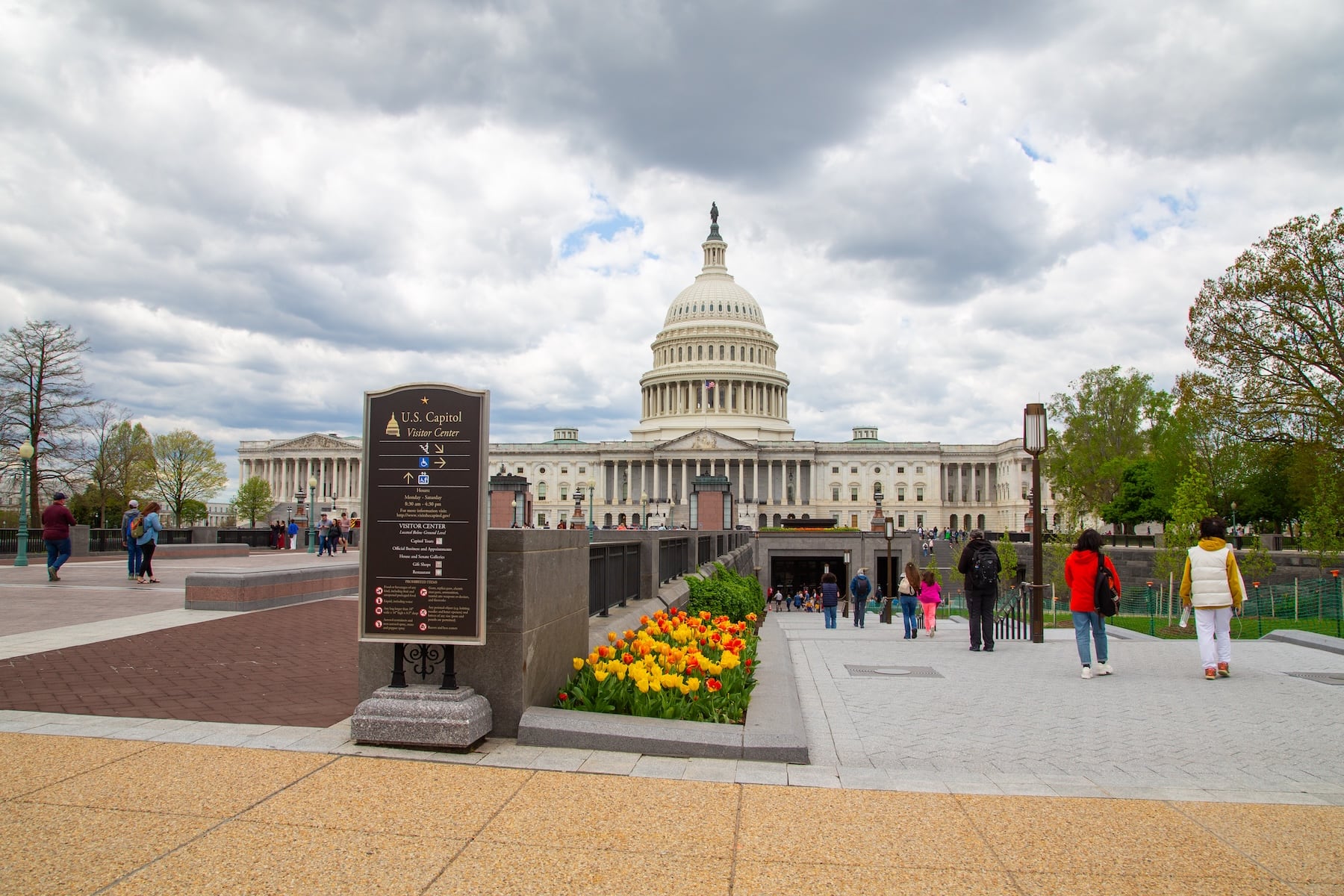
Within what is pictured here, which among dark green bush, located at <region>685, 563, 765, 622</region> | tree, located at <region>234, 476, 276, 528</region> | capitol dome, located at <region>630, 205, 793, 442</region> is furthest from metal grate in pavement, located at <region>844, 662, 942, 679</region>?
capitol dome, located at <region>630, 205, 793, 442</region>

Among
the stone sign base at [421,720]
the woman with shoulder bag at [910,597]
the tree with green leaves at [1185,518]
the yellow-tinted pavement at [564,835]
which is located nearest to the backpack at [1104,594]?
the yellow-tinted pavement at [564,835]

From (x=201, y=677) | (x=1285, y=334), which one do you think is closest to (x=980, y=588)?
(x=201, y=677)

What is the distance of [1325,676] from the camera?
12.3 metres

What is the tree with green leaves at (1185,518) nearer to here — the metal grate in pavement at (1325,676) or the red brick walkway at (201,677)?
the metal grate in pavement at (1325,676)

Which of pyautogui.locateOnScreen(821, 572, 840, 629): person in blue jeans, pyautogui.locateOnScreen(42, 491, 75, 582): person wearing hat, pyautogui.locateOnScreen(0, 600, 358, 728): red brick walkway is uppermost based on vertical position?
pyautogui.locateOnScreen(42, 491, 75, 582): person wearing hat

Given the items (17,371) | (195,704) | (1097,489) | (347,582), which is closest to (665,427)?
(1097,489)

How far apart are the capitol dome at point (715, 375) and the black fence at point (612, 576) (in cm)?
12227

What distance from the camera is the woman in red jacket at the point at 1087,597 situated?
40.8ft

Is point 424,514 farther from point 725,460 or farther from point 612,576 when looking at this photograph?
point 725,460

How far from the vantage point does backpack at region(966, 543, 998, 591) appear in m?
15.9

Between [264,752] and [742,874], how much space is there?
3.87m

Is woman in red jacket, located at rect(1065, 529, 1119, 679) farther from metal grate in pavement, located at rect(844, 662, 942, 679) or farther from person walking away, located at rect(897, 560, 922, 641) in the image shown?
person walking away, located at rect(897, 560, 922, 641)

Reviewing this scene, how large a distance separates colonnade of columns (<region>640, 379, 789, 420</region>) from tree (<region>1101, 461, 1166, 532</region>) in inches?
2859

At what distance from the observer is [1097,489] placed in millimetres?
79375
